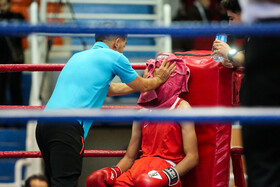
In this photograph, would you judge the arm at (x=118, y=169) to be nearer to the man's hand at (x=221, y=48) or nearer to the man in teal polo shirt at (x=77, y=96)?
the man in teal polo shirt at (x=77, y=96)

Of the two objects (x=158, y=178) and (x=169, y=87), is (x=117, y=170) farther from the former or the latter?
(x=169, y=87)

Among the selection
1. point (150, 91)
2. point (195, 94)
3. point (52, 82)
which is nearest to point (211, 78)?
point (195, 94)

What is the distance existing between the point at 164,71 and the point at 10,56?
2.88m

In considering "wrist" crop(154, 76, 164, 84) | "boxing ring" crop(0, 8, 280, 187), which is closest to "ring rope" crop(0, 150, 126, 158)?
"wrist" crop(154, 76, 164, 84)

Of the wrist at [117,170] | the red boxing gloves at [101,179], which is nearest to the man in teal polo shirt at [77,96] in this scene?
the red boxing gloves at [101,179]

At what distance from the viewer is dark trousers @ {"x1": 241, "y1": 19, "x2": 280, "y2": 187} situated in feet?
4.59

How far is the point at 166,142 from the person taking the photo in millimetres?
2502

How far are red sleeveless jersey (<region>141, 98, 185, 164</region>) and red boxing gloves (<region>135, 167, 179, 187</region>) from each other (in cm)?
14

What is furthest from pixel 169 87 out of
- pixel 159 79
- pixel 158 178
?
pixel 158 178

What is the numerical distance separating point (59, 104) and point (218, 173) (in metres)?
0.88

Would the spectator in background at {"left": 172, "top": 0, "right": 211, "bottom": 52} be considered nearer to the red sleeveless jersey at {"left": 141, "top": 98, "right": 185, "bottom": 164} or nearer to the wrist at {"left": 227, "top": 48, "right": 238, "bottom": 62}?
the red sleeveless jersey at {"left": 141, "top": 98, "right": 185, "bottom": 164}

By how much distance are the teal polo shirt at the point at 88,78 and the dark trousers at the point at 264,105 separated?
1054mm

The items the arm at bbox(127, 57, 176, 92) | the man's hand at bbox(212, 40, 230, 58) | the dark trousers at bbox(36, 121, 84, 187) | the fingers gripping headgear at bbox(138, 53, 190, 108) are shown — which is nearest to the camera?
the dark trousers at bbox(36, 121, 84, 187)

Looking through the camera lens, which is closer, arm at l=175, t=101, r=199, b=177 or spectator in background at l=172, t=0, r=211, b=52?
arm at l=175, t=101, r=199, b=177
